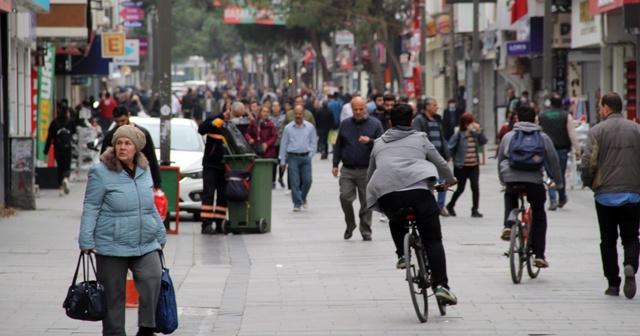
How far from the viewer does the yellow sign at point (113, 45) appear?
34.3 metres

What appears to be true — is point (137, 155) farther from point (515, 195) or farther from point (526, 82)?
point (526, 82)

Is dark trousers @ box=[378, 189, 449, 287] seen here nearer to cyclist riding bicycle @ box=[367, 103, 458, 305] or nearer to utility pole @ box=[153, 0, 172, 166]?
cyclist riding bicycle @ box=[367, 103, 458, 305]

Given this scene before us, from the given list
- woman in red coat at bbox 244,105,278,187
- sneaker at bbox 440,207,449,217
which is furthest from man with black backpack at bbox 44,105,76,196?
sneaker at bbox 440,207,449,217

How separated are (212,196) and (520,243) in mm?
6129

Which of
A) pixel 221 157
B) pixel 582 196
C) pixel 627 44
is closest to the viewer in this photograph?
pixel 221 157

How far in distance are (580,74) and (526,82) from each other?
5.69 meters

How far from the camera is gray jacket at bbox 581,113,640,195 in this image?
10.6 m

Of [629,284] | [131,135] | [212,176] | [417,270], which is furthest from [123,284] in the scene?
[212,176]

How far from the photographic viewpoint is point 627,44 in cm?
2880

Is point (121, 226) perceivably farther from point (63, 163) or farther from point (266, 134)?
point (63, 163)

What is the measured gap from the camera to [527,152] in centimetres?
1168

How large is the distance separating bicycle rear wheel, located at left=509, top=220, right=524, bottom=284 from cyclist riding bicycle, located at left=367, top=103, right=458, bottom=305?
1643 mm

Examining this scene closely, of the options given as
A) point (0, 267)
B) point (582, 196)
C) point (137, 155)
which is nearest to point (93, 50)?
point (582, 196)

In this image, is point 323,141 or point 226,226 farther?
point 323,141
